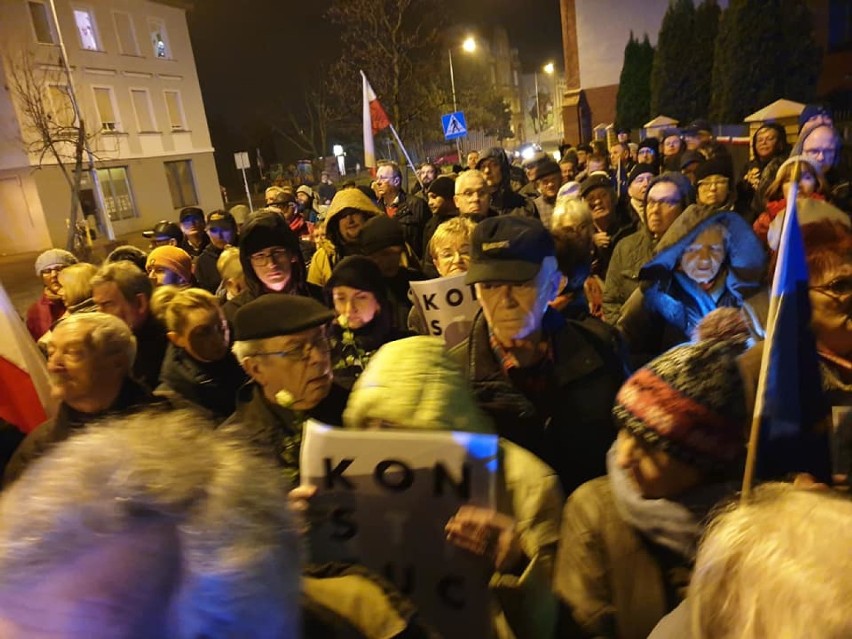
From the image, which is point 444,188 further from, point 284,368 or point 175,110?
point 175,110

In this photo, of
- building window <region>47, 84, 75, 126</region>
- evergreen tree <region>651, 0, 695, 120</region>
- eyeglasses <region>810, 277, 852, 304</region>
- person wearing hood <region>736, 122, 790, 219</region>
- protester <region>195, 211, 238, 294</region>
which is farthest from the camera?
building window <region>47, 84, 75, 126</region>

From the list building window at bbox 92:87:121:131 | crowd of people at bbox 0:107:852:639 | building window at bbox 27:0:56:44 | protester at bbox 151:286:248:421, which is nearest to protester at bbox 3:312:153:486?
crowd of people at bbox 0:107:852:639

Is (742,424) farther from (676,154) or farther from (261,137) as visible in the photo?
(261,137)

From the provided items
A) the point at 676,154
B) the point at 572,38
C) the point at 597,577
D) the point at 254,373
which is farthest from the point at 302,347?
the point at 572,38

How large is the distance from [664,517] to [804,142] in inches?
207

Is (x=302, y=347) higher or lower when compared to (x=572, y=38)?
lower

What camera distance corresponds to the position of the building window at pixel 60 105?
27562 millimetres

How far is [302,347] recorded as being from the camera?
2.29 meters

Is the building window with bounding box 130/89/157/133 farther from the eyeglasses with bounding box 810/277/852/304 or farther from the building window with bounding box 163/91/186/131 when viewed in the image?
the eyeglasses with bounding box 810/277/852/304

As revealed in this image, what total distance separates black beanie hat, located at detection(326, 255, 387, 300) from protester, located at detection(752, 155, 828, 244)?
9.86ft

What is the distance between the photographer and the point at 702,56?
21047mm

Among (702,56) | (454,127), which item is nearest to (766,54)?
(702,56)

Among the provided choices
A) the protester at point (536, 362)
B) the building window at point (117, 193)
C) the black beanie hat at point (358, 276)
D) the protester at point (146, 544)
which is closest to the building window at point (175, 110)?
the building window at point (117, 193)

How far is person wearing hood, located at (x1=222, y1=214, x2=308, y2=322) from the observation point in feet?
13.1
